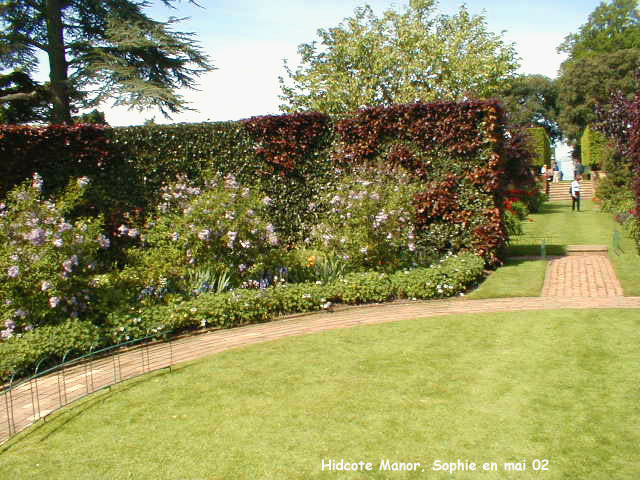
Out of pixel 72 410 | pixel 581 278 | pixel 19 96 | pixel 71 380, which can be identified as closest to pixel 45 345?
pixel 71 380

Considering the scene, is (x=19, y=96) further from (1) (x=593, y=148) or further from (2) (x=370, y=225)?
(1) (x=593, y=148)

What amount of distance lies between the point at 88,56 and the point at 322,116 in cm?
1053

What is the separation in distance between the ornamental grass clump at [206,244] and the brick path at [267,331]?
4.79 feet

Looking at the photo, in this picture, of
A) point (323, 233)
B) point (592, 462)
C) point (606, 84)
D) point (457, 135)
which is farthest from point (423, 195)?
point (606, 84)

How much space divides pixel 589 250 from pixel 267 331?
27.7ft

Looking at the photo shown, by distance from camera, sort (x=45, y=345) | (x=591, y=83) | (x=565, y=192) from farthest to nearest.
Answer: (x=591, y=83)
(x=565, y=192)
(x=45, y=345)

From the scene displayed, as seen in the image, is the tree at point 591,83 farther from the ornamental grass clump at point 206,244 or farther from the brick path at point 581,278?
the ornamental grass clump at point 206,244

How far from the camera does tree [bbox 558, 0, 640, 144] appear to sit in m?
45.3

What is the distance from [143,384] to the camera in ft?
17.9

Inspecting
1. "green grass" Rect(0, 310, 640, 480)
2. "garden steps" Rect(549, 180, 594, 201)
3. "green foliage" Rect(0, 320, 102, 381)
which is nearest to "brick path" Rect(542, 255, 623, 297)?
"green grass" Rect(0, 310, 640, 480)

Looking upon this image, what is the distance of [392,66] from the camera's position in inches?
949

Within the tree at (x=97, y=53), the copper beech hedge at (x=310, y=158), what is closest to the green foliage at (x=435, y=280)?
the copper beech hedge at (x=310, y=158)

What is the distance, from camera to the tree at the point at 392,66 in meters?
23.7

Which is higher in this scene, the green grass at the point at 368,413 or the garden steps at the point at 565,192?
the garden steps at the point at 565,192
